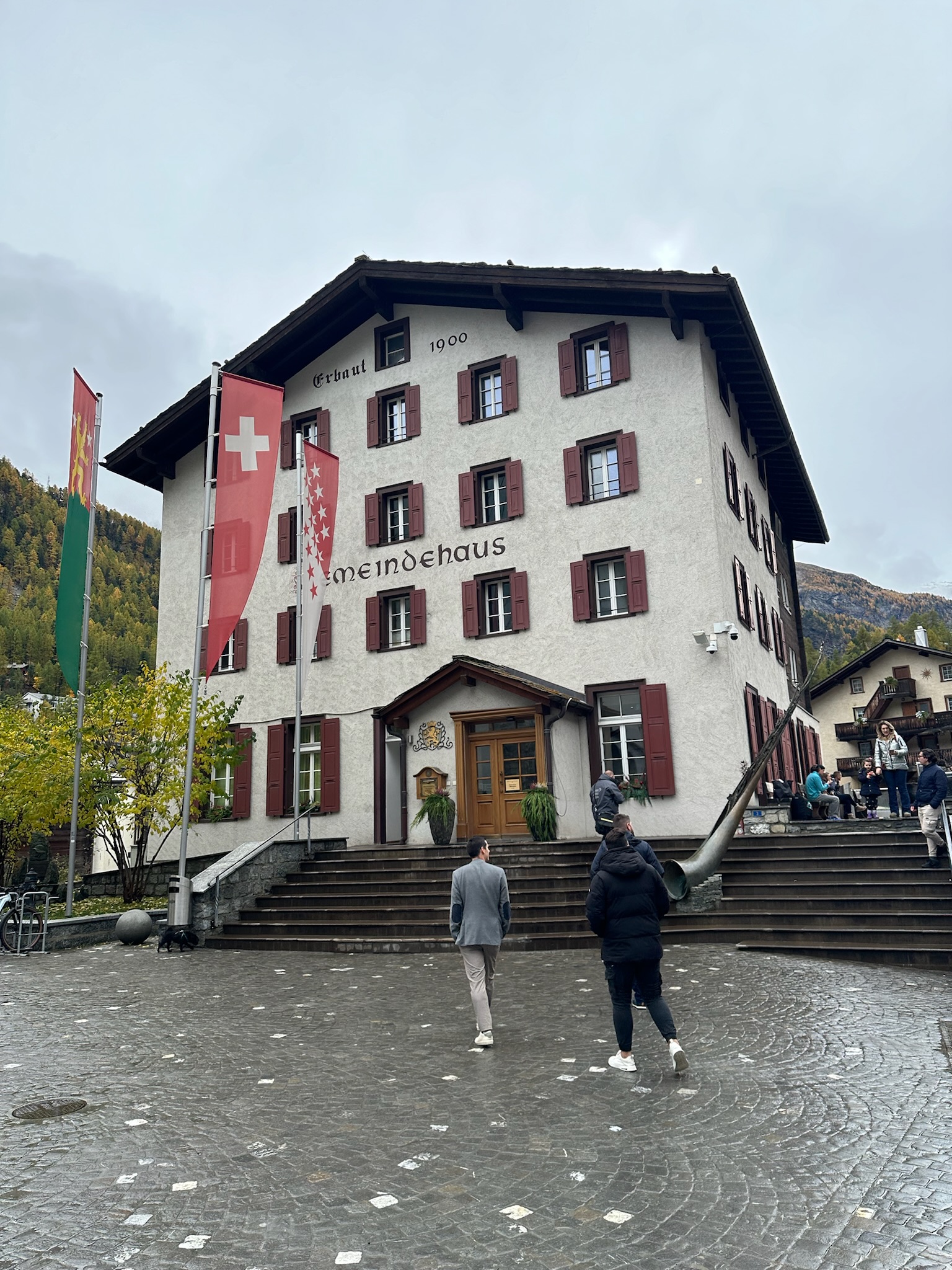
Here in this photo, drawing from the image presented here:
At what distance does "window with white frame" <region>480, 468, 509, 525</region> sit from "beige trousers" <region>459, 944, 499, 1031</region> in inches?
542

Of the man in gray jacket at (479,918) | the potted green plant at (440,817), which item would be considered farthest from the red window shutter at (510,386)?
the man in gray jacket at (479,918)

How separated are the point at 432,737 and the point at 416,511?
5.34 m

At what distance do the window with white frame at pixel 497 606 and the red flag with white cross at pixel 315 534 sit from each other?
363cm

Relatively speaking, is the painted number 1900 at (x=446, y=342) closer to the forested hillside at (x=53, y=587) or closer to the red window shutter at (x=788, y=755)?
the red window shutter at (x=788, y=755)

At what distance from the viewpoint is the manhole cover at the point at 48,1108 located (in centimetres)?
586

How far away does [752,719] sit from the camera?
18797 mm

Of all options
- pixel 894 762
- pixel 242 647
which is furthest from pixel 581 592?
pixel 242 647

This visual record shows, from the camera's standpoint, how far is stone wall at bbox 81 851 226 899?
66.8 feet

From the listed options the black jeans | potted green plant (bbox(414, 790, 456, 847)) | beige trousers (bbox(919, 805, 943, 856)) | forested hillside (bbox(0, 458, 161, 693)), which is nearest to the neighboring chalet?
potted green plant (bbox(414, 790, 456, 847))

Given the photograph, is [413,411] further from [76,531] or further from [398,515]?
[76,531]

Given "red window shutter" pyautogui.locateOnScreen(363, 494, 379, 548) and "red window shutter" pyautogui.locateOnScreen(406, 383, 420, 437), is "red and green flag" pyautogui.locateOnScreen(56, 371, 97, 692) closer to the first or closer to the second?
"red window shutter" pyautogui.locateOnScreen(363, 494, 379, 548)

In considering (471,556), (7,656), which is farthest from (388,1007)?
(7,656)

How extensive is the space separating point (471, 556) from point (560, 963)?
10.9 m

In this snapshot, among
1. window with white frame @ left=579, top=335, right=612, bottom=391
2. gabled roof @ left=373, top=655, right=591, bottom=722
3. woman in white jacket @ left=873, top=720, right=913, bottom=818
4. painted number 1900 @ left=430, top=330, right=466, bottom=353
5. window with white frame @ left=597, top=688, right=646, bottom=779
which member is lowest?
woman in white jacket @ left=873, top=720, right=913, bottom=818
